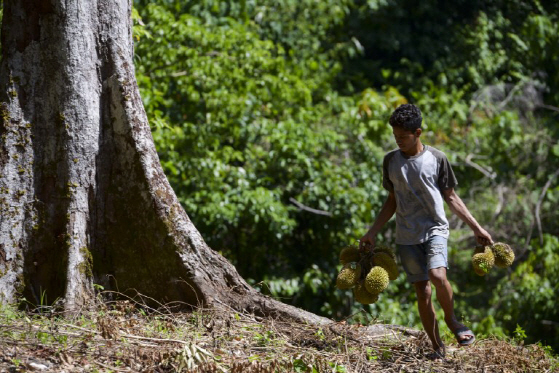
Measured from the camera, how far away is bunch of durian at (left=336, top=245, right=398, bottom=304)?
491 cm

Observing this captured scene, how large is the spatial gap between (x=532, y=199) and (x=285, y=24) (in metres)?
5.48

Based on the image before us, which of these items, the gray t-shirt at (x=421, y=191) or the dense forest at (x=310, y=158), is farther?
the dense forest at (x=310, y=158)

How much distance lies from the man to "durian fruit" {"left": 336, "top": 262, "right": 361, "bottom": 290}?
23cm

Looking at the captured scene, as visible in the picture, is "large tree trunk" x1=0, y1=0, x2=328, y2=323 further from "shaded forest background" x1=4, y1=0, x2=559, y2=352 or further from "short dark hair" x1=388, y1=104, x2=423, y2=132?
"shaded forest background" x1=4, y1=0, x2=559, y2=352

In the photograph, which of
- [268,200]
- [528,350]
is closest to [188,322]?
[528,350]

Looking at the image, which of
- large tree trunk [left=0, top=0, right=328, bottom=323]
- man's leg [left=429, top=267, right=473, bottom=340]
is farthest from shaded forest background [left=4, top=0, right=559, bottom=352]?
man's leg [left=429, top=267, right=473, bottom=340]

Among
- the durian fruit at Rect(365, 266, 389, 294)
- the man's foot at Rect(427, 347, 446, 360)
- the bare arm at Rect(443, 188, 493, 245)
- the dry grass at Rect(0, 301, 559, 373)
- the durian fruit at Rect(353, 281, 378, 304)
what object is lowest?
the man's foot at Rect(427, 347, 446, 360)

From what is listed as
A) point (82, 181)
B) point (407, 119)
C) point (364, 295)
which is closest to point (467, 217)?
point (407, 119)

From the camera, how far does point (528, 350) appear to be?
552cm

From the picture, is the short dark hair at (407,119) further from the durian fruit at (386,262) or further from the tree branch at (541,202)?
the tree branch at (541,202)

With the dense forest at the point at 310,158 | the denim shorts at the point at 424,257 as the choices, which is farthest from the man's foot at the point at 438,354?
the dense forest at the point at 310,158

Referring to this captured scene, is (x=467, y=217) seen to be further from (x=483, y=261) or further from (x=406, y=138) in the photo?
(x=406, y=138)

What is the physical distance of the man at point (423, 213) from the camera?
5.05 m

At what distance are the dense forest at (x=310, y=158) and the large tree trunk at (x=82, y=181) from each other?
2160mm
